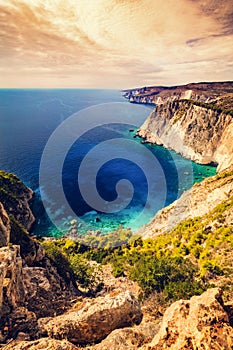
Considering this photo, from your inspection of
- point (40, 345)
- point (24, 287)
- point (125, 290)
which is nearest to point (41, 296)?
point (24, 287)

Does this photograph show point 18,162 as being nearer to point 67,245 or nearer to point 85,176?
point 85,176

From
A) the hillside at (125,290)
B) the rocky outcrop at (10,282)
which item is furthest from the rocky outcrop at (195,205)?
the rocky outcrop at (10,282)

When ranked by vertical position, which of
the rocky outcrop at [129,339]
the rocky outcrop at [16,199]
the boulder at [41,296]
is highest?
the rocky outcrop at [129,339]

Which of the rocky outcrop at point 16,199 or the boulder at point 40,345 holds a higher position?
the boulder at point 40,345

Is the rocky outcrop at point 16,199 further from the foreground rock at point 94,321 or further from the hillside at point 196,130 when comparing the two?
the hillside at point 196,130

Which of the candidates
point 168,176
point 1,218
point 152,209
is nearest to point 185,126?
point 168,176

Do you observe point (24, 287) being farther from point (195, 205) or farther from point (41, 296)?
point (195, 205)
